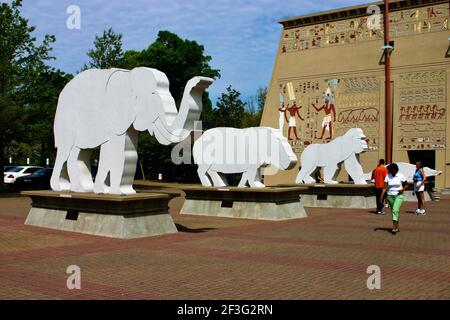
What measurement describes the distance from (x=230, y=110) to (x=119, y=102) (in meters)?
38.9

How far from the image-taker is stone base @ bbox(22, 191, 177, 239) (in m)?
12.6

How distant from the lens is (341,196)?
23.1 metres

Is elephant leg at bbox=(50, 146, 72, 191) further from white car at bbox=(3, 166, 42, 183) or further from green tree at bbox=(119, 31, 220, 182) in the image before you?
green tree at bbox=(119, 31, 220, 182)

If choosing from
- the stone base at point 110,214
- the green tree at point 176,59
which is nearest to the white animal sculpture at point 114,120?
the stone base at point 110,214

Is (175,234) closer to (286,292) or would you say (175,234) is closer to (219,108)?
(286,292)

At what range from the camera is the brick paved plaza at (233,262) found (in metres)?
7.36

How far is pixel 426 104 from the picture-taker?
115 feet

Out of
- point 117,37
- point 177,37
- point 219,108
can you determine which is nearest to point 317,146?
point 117,37

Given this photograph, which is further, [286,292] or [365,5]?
[365,5]

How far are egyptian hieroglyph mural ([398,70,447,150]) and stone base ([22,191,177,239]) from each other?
84.8 ft

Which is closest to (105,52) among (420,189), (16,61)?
(16,61)

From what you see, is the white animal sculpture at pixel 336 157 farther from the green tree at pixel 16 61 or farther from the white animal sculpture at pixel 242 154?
the green tree at pixel 16 61

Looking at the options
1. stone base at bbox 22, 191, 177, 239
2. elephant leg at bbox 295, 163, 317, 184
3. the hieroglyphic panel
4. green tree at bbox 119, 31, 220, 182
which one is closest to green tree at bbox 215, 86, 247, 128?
A: green tree at bbox 119, 31, 220, 182

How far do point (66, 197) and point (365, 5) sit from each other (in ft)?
99.6
